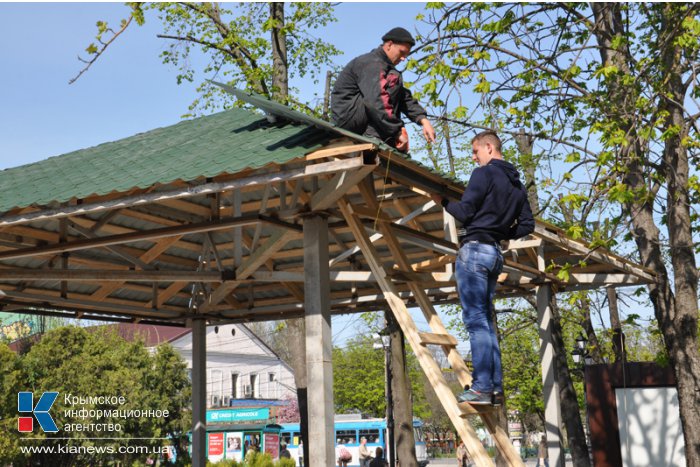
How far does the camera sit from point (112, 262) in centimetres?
1332

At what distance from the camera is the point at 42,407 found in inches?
1019

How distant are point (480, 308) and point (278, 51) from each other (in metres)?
20.4

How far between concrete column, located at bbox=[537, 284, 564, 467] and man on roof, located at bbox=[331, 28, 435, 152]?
5.76 m

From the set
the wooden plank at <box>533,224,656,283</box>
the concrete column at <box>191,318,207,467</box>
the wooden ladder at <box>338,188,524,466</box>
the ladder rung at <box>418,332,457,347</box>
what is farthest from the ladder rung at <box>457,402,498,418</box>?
the concrete column at <box>191,318,207,467</box>

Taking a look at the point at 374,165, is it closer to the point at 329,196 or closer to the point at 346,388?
the point at 329,196

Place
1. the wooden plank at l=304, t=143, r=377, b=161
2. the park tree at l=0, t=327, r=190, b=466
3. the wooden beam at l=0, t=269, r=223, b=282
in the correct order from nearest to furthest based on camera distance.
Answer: the wooden plank at l=304, t=143, r=377, b=161 → the wooden beam at l=0, t=269, r=223, b=282 → the park tree at l=0, t=327, r=190, b=466

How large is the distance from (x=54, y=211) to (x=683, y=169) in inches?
392

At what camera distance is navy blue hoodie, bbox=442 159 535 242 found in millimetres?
6395

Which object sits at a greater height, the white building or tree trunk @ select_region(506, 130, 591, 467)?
the white building

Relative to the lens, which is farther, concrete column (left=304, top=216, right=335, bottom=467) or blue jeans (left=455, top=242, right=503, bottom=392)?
concrete column (left=304, top=216, right=335, bottom=467)

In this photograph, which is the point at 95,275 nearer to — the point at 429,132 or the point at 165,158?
the point at 165,158

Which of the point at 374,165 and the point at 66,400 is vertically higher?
the point at 374,165

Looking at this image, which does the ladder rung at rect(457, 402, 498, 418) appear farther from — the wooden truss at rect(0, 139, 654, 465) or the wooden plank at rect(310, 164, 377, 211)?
the wooden plank at rect(310, 164, 377, 211)

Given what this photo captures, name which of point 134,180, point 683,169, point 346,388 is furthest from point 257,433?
point 134,180
